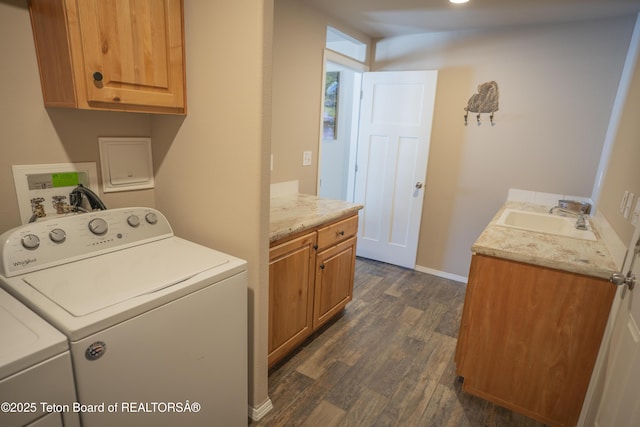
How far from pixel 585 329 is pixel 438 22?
7.91 feet

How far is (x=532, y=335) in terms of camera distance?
1.68m

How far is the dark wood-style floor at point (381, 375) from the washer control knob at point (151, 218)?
3.63ft

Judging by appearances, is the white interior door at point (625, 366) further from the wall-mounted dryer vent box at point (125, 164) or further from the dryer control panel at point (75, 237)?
the wall-mounted dryer vent box at point (125, 164)

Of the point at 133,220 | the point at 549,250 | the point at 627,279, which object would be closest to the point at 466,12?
the point at 549,250

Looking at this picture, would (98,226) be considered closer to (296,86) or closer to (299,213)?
(299,213)

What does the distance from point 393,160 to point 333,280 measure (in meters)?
1.62

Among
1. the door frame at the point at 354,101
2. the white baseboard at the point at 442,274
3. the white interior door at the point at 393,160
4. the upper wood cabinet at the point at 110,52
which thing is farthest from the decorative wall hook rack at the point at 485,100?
the upper wood cabinet at the point at 110,52

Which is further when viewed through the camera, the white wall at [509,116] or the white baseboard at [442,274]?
the white baseboard at [442,274]

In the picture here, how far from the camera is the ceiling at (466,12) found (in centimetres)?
227

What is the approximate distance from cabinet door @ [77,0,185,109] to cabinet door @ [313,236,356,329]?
1.26 meters

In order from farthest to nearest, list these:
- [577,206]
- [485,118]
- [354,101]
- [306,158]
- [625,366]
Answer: [354,101]
[485,118]
[306,158]
[577,206]
[625,366]

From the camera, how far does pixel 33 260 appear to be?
1.20 metres

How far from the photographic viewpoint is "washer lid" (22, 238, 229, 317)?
1034 mm

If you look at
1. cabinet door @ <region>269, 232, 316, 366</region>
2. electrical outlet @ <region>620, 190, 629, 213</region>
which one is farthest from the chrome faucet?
cabinet door @ <region>269, 232, 316, 366</region>
